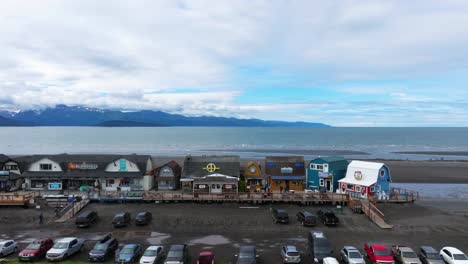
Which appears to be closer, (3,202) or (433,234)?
(433,234)

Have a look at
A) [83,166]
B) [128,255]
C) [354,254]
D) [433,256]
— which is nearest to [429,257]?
[433,256]

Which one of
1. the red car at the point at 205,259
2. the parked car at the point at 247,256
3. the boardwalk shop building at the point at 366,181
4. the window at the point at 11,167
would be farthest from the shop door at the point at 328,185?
the window at the point at 11,167

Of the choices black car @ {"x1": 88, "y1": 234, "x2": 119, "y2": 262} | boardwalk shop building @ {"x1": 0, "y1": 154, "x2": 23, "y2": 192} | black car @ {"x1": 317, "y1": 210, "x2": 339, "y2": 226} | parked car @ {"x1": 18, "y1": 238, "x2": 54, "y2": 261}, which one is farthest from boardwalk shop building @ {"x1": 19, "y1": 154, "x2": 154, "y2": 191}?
black car @ {"x1": 317, "y1": 210, "x2": 339, "y2": 226}

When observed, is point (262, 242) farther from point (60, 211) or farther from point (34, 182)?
point (34, 182)

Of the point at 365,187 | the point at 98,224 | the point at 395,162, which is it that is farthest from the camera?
the point at 395,162

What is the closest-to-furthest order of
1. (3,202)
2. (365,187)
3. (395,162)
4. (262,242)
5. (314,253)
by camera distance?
(314,253) → (262,242) → (3,202) → (365,187) → (395,162)

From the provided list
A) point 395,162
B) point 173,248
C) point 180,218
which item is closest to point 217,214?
point 180,218

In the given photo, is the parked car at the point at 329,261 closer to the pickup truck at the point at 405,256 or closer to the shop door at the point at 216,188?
the pickup truck at the point at 405,256
